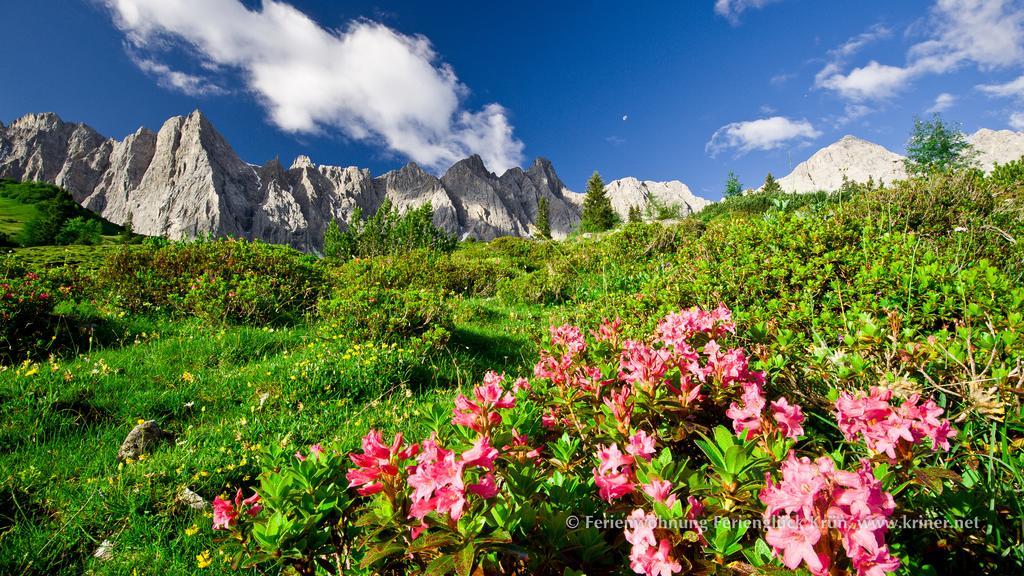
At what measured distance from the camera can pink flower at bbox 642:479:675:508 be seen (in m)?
1.12

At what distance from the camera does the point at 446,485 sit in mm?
1076

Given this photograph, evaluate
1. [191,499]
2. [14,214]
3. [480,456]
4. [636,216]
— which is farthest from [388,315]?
[14,214]

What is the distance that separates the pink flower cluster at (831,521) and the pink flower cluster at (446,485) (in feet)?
2.27

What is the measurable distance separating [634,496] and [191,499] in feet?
8.76

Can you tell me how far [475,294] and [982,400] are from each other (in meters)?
9.47

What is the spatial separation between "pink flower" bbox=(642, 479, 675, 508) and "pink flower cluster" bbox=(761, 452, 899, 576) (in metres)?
0.23

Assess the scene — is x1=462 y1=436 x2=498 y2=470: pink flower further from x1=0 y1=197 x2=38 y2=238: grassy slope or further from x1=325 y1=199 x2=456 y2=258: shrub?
x1=0 y1=197 x2=38 y2=238: grassy slope

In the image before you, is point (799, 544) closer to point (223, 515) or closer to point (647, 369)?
point (647, 369)

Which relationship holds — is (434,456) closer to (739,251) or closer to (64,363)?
(739,251)

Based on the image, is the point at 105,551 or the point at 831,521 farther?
the point at 105,551

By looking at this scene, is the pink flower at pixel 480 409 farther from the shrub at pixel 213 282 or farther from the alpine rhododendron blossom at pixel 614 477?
the shrub at pixel 213 282

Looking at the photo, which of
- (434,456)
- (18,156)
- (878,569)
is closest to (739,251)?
(878,569)

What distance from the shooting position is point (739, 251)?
4559 mm

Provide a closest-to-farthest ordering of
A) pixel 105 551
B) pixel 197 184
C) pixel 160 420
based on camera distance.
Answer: pixel 105 551, pixel 160 420, pixel 197 184
